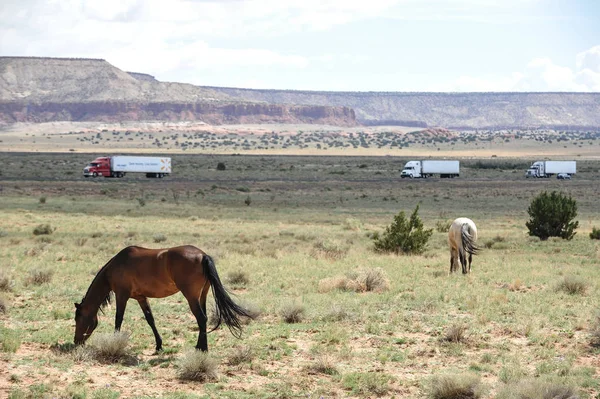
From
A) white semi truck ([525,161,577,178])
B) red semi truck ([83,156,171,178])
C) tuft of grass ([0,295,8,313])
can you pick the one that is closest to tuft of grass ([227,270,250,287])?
tuft of grass ([0,295,8,313])

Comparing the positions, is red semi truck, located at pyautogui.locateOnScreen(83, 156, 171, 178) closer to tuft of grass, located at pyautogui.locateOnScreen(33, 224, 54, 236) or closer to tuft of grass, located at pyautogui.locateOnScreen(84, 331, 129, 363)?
tuft of grass, located at pyautogui.locateOnScreen(33, 224, 54, 236)

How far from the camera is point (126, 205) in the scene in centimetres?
5034

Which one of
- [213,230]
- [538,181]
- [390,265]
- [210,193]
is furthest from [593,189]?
[390,265]

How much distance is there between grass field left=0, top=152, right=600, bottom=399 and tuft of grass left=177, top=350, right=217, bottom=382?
4.4 inches

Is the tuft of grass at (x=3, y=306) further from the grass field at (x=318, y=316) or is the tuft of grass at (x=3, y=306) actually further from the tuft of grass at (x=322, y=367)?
the tuft of grass at (x=322, y=367)

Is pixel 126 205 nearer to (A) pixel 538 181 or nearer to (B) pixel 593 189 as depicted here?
(B) pixel 593 189

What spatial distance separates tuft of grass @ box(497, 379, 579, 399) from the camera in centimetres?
994

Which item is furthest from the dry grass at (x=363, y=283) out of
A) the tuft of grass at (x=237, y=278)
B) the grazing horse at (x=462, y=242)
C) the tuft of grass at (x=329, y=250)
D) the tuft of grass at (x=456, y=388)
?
the tuft of grass at (x=456, y=388)

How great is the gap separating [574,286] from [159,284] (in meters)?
10.0

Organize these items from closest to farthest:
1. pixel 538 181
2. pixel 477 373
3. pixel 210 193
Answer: pixel 477 373
pixel 210 193
pixel 538 181

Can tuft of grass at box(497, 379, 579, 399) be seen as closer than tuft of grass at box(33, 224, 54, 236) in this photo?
Yes

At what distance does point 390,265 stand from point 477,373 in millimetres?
11694

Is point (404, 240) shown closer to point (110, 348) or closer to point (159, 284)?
point (159, 284)

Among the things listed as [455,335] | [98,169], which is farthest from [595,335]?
[98,169]
